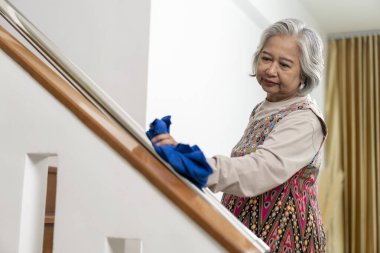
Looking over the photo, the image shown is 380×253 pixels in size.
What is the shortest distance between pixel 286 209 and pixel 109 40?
147 centimetres

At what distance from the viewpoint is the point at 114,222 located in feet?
3.46

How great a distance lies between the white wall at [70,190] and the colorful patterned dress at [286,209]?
0.56 metres

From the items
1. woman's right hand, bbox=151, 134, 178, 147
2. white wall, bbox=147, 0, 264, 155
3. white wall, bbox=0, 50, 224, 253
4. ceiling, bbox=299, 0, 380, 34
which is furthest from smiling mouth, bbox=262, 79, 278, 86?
ceiling, bbox=299, 0, 380, 34

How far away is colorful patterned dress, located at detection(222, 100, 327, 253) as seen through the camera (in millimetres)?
1546

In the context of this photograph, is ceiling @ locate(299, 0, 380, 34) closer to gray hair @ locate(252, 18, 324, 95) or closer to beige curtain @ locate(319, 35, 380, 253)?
beige curtain @ locate(319, 35, 380, 253)

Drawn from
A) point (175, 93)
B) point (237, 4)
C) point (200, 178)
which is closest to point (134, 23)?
point (175, 93)

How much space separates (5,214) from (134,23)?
1.62 m

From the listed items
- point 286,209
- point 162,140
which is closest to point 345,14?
point 286,209

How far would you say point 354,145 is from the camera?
18.2 ft

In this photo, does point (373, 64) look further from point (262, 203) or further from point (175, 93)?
point (262, 203)

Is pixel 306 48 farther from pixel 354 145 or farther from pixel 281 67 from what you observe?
pixel 354 145

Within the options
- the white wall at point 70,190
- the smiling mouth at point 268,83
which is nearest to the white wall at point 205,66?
the smiling mouth at point 268,83

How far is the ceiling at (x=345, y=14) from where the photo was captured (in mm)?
4887

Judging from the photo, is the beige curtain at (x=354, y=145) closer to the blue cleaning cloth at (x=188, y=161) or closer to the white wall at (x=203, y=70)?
the white wall at (x=203, y=70)
